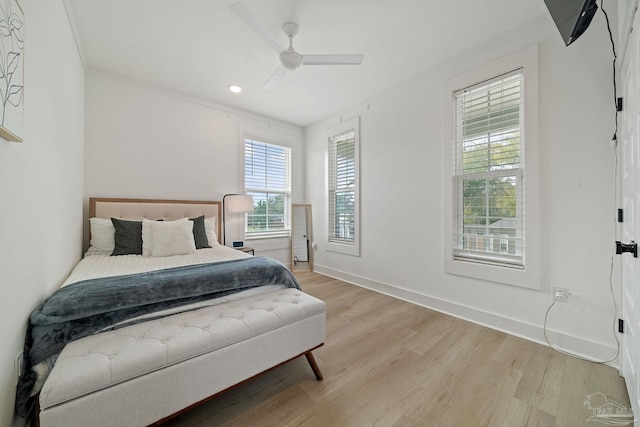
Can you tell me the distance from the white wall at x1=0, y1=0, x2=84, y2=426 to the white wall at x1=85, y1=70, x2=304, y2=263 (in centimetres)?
68

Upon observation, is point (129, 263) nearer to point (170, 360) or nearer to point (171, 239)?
point (171, 239)

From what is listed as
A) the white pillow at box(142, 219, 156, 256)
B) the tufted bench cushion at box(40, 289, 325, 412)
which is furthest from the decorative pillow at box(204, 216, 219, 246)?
the tufted bench cushion at box(40, 289, 325, 412)

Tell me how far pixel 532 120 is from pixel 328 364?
2.52m

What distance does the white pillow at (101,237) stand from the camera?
2498 mm

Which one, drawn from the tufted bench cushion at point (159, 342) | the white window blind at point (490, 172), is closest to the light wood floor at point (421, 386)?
the tufted bench cushion at point (159, 342)

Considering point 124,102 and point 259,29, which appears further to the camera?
point 124,102

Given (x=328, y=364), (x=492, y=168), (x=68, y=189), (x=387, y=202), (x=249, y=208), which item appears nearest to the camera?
(x=328, y=364)

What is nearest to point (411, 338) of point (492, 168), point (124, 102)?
point (492, 168)

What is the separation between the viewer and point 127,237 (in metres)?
2.50

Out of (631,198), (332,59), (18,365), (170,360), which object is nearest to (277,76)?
(332,59)

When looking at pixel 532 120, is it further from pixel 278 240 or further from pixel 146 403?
pixel 278 240

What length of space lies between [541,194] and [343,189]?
2.37 meters

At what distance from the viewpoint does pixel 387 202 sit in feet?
10.3

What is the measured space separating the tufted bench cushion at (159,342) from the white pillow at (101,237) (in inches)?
68.6
